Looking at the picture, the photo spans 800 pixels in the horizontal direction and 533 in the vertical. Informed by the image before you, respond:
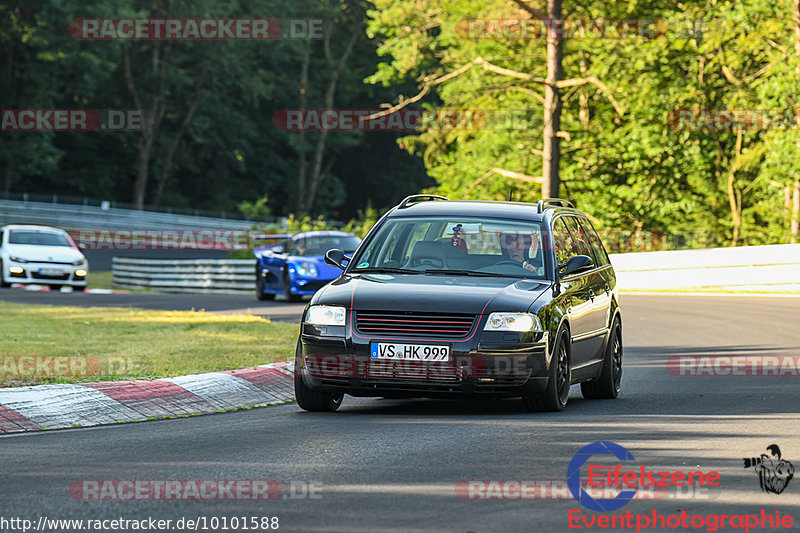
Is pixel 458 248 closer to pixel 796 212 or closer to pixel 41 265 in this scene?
pixel 41 265

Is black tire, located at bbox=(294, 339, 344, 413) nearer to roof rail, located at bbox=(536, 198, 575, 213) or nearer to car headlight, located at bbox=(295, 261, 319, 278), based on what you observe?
roof rail, located at bbox=(536, 198, 575, 213)

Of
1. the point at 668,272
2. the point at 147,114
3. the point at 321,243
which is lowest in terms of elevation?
the point at 668,272

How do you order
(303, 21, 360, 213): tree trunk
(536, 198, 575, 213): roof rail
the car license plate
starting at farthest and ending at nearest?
1. (303, 21, 360, 213): tree trunk
2. (536, 198, 575, 213): roof rail
3. the car license plate

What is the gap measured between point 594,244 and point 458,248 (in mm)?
2237

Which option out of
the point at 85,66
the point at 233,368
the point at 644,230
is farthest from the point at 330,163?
the point at 233,368

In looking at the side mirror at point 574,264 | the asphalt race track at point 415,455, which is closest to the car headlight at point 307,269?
the asphalt race track at point 415,455

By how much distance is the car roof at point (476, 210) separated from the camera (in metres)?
11.7

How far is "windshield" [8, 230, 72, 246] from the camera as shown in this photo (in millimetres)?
32656

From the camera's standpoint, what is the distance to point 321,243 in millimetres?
28422

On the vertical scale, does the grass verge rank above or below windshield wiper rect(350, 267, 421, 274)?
below

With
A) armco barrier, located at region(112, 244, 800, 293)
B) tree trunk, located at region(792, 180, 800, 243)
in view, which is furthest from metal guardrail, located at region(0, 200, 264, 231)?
tree trunk, located at region(792, 180, 800, 243)

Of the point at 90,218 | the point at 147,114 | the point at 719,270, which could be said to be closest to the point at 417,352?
the point at 719,270

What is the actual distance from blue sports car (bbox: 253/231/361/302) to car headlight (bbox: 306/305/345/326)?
16.6 metres

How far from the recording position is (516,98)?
46562mm
